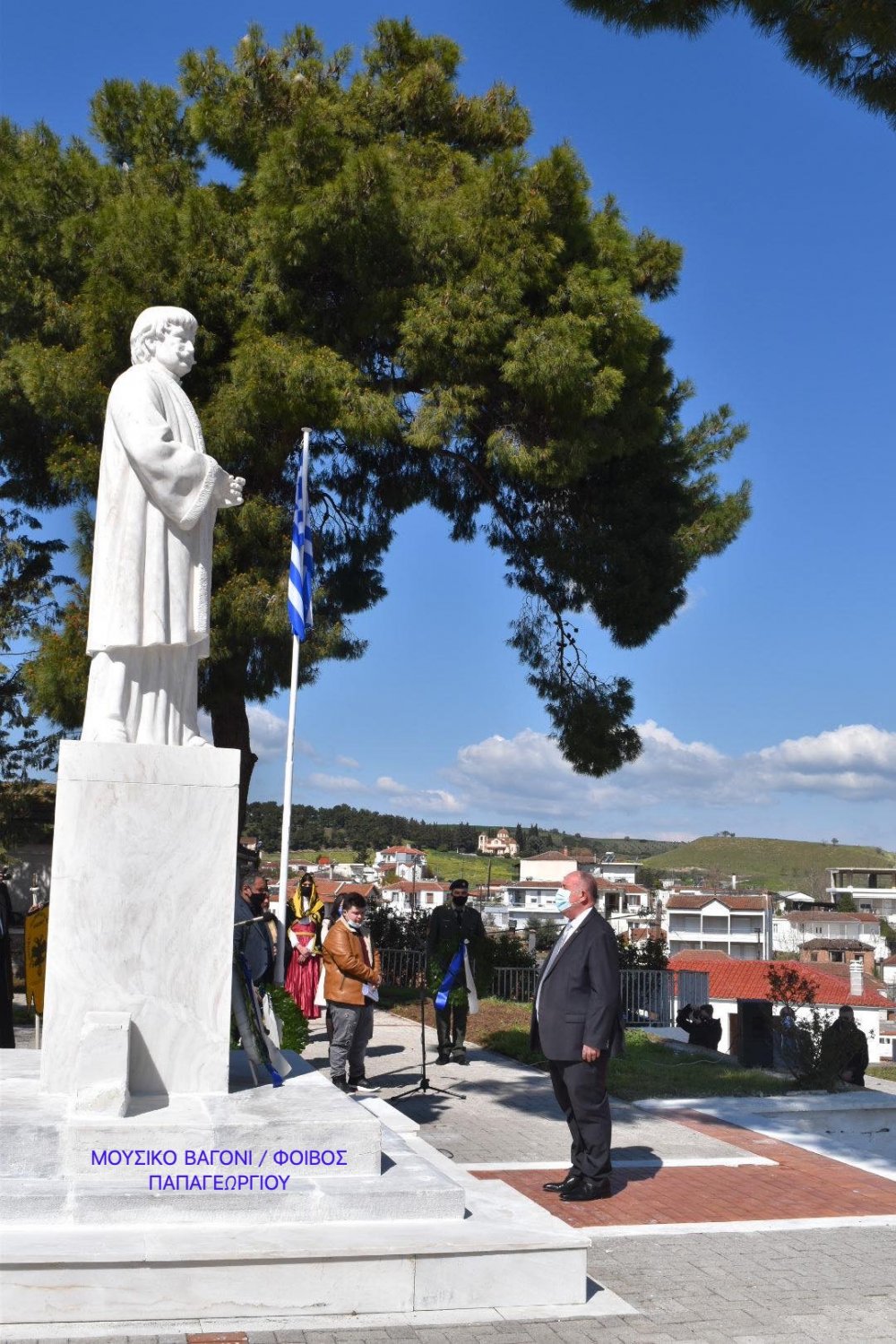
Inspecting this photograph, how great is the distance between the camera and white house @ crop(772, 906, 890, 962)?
91688mm

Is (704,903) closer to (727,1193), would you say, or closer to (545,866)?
(545,866)

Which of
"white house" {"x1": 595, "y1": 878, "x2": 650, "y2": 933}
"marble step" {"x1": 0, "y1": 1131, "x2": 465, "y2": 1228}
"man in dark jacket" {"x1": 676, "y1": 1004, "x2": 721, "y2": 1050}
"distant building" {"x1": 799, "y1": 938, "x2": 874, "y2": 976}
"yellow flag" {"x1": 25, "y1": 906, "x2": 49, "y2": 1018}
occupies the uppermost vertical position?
"yellow flag" {"x1": 25, "y1": 906, "x2": 49, "y2": 1018}

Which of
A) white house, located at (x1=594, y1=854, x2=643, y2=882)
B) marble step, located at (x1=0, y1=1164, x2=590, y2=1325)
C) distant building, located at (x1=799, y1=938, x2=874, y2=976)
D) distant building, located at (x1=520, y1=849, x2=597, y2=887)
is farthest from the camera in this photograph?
white house, located at (x1=594, y1=854, x2=643, y2=882)

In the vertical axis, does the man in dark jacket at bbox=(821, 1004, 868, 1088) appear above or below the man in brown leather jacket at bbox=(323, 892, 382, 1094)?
below

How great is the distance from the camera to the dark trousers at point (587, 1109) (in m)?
6.64

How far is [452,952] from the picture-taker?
37.8 feet

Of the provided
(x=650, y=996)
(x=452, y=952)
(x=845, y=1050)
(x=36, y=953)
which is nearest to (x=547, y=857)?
(x=650, y=996)

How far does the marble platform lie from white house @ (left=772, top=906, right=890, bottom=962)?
89.1 metres

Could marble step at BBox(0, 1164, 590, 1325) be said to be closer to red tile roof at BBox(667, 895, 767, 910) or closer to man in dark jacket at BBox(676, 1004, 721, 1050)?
man in dark jacket at BBox(676, 1004, 721, 1050)

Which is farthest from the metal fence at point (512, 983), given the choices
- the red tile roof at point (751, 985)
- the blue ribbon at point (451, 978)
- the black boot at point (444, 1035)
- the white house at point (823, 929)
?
Result: the white house at point (823, 929)

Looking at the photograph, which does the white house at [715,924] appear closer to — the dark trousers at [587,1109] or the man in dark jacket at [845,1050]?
the man in dark jacket at [845,1050]

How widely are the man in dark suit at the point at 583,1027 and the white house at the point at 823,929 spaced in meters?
87.1

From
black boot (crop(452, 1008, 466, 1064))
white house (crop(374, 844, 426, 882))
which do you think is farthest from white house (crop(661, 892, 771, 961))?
black boot (crop(452, 1008, 466, 1064))

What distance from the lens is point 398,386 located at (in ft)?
52.7
